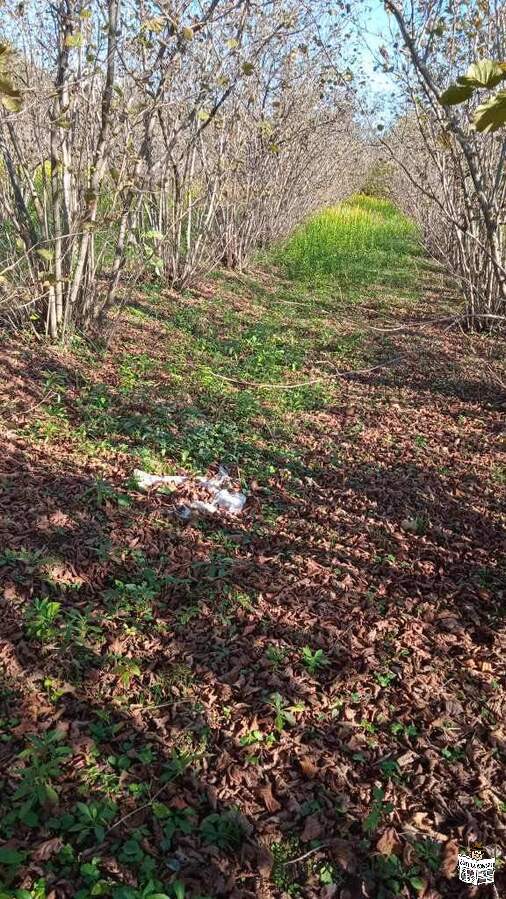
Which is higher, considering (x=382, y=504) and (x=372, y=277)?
(x=372, y=277)

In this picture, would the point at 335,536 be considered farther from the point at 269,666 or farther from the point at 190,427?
the point at 190,427

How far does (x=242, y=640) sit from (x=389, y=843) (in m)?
1.01

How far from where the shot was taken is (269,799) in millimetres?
2113

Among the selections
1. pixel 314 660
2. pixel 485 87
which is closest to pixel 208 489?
pixel 314 660

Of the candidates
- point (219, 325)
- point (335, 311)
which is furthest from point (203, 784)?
point (335, 311)

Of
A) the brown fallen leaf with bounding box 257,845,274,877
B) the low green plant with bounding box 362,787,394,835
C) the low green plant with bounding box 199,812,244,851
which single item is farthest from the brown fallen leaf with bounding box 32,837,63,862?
the low green plant with bounding box 362,787,394,835

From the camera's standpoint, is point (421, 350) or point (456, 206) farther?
point (456, 206)

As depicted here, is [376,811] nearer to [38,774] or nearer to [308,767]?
[308,767]

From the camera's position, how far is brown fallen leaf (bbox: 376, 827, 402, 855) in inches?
78.2

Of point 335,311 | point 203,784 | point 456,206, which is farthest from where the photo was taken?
point 335,311

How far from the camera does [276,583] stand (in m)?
3.15

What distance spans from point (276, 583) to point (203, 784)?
1.16m

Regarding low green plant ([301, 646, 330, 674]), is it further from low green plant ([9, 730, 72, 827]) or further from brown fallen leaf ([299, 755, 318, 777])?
low green plant ([9, 730, 72, 827])

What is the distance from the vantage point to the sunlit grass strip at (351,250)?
11.9m
